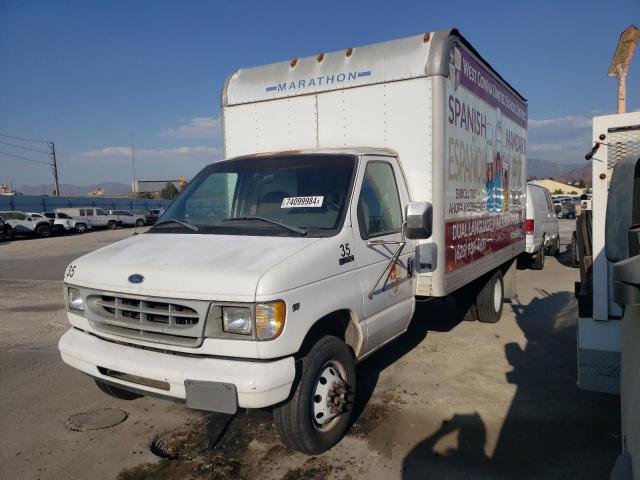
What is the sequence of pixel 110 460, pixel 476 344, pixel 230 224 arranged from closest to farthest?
pixel 110 460, pixel 230 224, pixel 476 344

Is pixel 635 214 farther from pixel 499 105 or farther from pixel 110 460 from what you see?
pixel 499 105

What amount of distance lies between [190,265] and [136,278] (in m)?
0.38

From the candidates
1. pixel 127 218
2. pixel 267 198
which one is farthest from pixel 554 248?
pixel 127 218

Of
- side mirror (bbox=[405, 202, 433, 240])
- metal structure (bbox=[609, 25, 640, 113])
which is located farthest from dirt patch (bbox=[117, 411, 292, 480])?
metal structure (bbox=[609, 25, 640, 113])

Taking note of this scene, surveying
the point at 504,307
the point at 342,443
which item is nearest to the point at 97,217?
the point at 504,307

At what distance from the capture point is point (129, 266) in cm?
339

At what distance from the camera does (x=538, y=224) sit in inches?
499

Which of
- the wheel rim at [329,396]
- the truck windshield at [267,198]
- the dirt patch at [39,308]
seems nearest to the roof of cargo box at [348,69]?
the truck windshield at [267,198]

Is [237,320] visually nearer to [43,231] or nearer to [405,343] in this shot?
[405,343]

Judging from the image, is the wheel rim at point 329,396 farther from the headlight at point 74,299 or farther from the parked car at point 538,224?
the parked car at point 538,224

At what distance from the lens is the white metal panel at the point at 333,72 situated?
4.81m

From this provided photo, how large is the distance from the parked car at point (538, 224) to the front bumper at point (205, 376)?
30.5 feet

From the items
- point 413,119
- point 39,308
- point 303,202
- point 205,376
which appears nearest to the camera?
point 205,376

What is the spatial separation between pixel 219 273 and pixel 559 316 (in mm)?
6549
